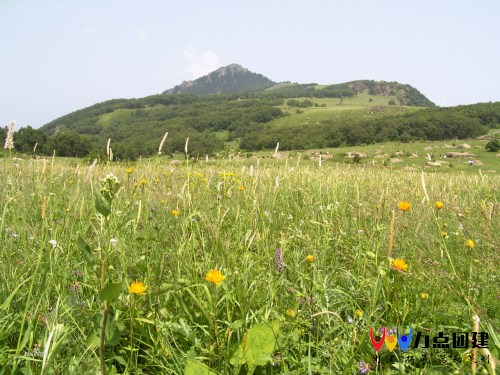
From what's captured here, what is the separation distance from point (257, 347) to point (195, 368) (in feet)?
0.84

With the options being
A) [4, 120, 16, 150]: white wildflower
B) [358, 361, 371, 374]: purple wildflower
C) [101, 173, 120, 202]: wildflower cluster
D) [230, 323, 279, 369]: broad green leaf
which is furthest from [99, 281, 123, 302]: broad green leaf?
[4, 120, 16, 150]: white wildflower

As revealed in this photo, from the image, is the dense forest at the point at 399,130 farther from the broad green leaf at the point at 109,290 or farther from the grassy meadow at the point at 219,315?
the broad green leaf at the point at 109,290

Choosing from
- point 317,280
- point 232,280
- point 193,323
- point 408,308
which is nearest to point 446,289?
point 408,308

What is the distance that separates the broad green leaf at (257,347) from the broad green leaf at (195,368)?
12 cm

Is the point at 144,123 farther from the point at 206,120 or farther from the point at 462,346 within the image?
the point at 462,346

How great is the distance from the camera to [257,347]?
1395 millimetres

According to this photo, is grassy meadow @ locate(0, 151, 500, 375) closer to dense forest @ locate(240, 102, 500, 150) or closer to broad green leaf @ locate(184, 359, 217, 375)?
broad green leaf @ locate(184, 359, 217, 375)

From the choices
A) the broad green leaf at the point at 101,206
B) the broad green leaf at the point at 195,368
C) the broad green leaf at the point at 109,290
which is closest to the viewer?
the broad green leaf at the point at 109,290

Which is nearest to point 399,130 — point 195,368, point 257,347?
point 257,347

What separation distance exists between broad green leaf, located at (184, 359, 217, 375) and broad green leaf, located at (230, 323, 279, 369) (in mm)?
124

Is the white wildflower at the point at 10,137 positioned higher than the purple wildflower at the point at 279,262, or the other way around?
the white wildflower at the point at 10,137

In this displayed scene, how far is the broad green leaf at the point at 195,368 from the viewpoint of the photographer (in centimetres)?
129

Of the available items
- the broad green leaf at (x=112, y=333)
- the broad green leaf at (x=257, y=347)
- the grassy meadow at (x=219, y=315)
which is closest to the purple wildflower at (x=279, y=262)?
the grassy meadow at (x=219, y=315)

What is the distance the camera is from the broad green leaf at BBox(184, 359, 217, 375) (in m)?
1.29
